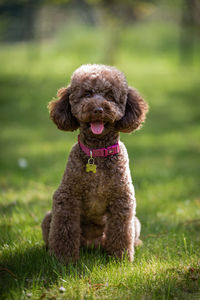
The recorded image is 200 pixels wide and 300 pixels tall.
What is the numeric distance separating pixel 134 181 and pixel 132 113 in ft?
10.1

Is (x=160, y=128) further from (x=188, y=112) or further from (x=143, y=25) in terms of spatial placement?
(x=143, y=25)

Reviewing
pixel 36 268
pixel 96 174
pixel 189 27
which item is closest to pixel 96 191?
pixel 96 174

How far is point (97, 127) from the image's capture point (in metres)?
3.39

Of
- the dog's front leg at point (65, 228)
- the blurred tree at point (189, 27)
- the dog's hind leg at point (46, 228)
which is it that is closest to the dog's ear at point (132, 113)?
the dog's front leg at point (65, 228)


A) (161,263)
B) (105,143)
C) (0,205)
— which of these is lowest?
(161,263)

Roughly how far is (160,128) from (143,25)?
1296 cm

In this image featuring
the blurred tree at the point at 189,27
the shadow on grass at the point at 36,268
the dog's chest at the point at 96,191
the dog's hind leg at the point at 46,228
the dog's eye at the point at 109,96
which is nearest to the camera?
the shadow on grass at the point at 36,268

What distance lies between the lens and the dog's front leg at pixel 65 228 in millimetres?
3597

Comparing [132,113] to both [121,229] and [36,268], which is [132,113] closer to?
[121,229]

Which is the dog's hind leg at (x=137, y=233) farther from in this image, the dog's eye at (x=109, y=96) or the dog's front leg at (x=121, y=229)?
the dog's eye at (x=109, y=96)

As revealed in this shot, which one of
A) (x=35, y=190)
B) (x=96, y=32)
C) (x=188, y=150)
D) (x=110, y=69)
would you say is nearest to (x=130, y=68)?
(x=96, y=32)

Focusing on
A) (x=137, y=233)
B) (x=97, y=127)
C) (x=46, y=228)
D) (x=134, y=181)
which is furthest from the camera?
(x=134, y=181)

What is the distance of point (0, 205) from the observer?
17.0ft

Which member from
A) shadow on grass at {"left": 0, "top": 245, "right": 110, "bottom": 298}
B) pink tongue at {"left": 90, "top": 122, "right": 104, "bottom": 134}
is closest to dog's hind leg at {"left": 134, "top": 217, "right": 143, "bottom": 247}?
shadow on grass at {"left": 0, "top": 245, "right": 110, "bottom": 298}
